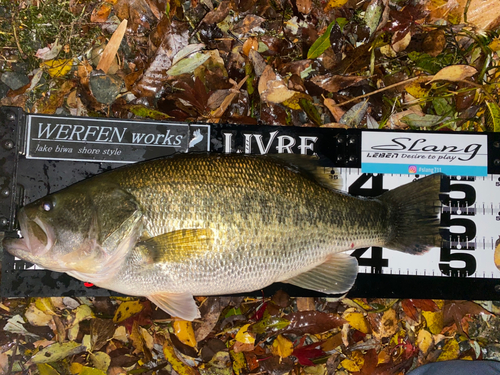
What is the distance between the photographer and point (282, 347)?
8.70ft

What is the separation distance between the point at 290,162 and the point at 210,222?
702 millimetres

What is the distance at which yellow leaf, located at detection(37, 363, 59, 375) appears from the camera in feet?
8.39

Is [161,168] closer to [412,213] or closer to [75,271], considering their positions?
[75,271]

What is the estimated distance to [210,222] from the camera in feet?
6.82

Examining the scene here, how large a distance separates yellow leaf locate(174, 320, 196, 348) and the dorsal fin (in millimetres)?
1407

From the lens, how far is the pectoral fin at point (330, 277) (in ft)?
7.83

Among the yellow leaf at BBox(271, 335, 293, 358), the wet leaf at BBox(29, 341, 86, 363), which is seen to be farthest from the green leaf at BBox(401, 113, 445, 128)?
the wet leaf at BBox(29, 341, 86, 363)

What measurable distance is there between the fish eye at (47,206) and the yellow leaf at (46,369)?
131 centimetres

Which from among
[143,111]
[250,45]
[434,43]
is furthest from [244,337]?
[434,43]

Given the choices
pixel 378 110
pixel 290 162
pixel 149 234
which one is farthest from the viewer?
pixel 378 110

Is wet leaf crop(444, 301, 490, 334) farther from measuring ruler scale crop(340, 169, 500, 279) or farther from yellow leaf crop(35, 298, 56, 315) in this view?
yellow leaf crop(35, 298, 56, 315)

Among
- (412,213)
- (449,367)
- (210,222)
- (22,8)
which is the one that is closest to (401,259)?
(412,213)

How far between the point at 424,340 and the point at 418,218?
1037mm

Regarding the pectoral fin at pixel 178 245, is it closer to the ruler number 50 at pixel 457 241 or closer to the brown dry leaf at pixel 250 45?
the brown dry leaf at pixel 250 45
